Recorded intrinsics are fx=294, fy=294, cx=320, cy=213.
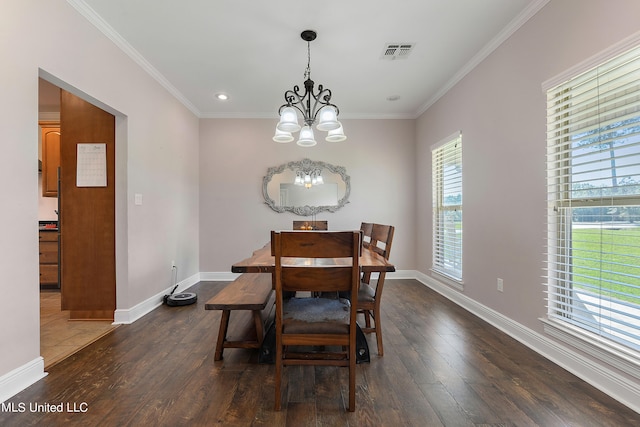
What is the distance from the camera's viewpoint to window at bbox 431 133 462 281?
3.54 meters

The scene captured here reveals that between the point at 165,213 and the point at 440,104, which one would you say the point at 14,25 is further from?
the point at 440,104

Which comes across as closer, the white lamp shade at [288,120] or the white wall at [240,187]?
the white lamp shade at [288,120]

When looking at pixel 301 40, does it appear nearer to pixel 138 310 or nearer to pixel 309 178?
pixel 309 178

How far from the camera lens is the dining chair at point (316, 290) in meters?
1.42

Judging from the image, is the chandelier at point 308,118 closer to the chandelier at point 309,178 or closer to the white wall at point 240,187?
the chandelier at point 309,178

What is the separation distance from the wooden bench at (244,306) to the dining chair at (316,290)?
1.39 ft

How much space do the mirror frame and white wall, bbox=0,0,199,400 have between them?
1.14 meters

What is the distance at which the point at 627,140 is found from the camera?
166cm

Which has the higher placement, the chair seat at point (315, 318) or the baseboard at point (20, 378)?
the chair seat at point (315, 318)

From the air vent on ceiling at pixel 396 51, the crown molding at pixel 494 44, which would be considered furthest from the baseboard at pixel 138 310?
the crown molding at pixel 494 44

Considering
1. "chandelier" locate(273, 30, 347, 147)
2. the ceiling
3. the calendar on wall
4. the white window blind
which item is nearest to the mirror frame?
the ceiling

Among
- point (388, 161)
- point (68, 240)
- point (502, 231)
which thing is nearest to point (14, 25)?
point (68, 240)

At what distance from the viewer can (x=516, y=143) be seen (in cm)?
248

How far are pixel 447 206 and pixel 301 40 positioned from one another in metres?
2.62
